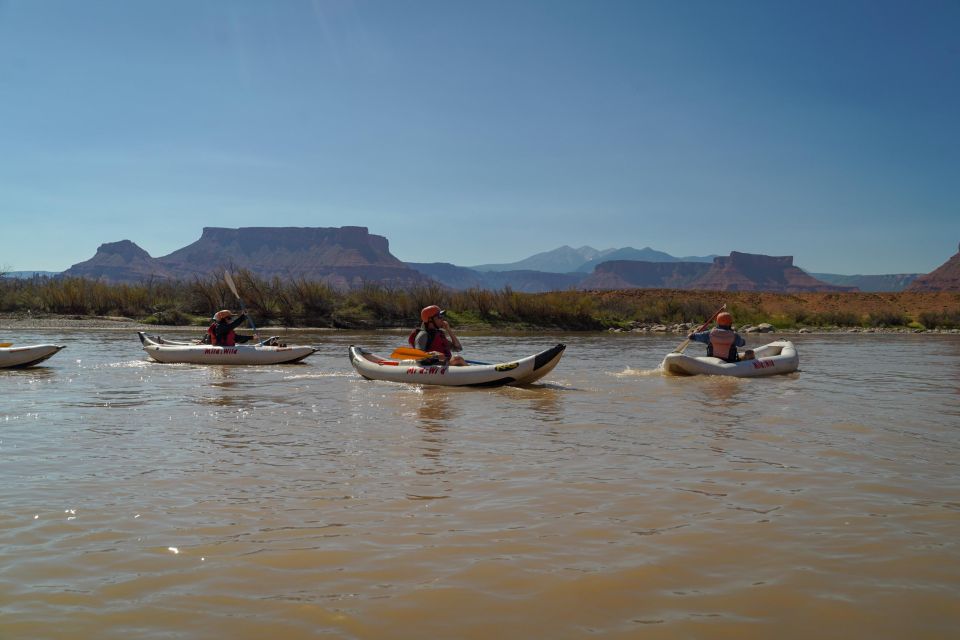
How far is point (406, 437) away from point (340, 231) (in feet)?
457

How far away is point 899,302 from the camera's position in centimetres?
4841

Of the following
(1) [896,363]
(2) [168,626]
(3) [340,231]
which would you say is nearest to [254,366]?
(2) [168,626]

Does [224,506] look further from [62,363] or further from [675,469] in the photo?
[62,363]

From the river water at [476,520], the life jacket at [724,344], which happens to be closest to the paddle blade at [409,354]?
the river water at [476,520]

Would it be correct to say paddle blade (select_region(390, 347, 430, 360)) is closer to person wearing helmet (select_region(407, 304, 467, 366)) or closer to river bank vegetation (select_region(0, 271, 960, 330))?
person wearing helmet (select_region(407, 304, 467, 366))

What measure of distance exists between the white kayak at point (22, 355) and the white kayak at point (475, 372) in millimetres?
6058

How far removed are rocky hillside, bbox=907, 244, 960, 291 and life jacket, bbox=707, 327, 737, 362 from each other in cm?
9772

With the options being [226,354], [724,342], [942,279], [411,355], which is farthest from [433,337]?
[942,279]

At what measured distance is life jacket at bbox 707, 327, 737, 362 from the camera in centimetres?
1417

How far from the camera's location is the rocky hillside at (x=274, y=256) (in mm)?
128375

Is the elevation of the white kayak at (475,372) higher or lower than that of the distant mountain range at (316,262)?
lower

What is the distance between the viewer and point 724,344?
1419 cm

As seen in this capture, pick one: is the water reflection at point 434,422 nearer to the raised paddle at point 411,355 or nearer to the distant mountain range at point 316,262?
the raised paddle at point 411,355

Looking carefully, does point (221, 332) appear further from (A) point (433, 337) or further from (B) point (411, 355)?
(A) point (433, 337)
